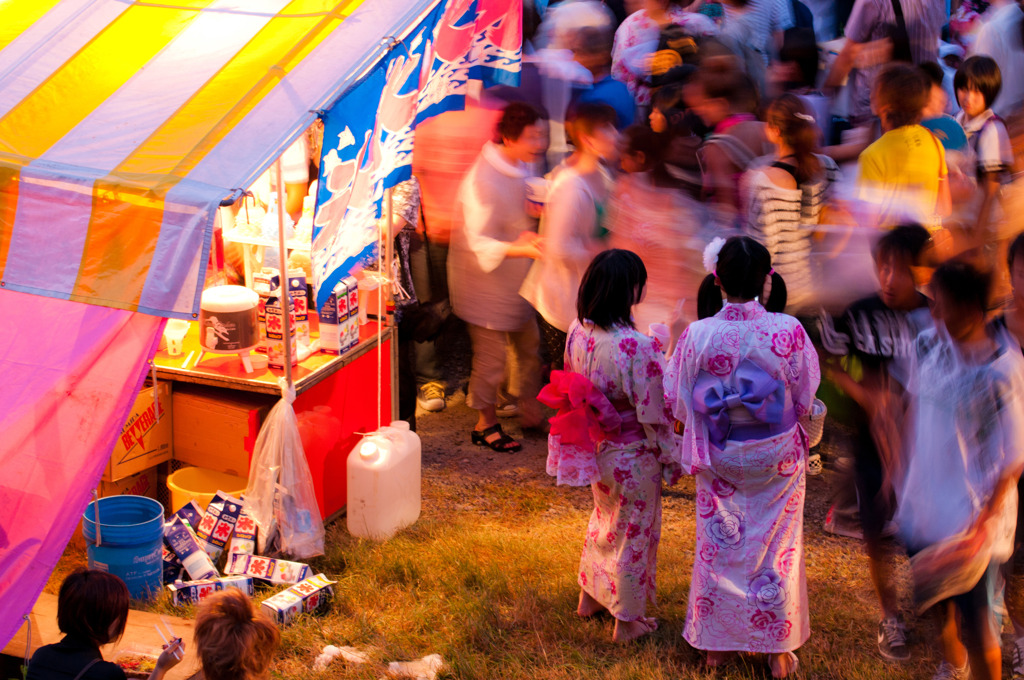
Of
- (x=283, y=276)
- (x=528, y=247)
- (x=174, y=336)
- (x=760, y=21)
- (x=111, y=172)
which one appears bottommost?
(x=174, y=336)

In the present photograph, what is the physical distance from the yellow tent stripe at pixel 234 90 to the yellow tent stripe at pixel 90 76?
372 millimetres

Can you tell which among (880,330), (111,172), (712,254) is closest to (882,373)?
(880,330)

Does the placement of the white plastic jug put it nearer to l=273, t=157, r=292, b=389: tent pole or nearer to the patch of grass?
the patch of grass

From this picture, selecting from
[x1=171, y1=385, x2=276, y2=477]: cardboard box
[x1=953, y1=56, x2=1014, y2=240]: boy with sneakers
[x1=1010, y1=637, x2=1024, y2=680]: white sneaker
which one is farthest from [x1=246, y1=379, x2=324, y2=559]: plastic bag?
[x1=953, y1=56, x2=1014, y2=240]: boy with sneakers

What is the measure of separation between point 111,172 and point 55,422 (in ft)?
3.14

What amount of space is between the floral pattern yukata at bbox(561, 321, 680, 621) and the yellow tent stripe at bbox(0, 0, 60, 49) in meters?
2.77

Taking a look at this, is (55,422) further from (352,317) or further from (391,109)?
(391,109)

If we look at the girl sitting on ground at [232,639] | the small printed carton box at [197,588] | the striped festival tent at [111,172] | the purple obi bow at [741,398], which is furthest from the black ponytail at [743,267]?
the small printed carton box at [197,588]

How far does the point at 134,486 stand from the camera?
4914 millimetres

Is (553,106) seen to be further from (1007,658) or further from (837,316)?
(1007,658)

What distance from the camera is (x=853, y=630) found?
4.20 metres

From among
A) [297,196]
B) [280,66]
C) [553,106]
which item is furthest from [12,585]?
[553,106]

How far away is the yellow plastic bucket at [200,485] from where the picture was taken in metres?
4.73

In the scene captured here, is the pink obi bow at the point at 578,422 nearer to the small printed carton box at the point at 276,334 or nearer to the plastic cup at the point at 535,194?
the small printed carton box at the point at 276,334
